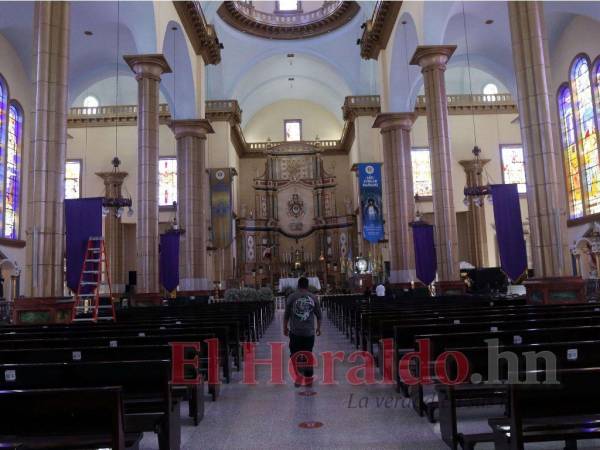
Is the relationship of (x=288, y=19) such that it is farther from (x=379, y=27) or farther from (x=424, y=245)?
(x=424, y=245)

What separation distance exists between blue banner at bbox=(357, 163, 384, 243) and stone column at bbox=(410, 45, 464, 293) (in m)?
8.44

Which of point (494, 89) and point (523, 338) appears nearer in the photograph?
point (523, 338)

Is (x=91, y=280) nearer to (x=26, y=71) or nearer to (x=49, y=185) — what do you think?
(x=49, y=185)

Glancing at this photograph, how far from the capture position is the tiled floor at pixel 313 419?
442cm

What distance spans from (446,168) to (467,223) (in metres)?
16.3

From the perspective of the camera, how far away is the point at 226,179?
25578mm

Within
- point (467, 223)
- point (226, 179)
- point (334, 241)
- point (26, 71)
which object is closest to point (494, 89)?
point (467, 223)

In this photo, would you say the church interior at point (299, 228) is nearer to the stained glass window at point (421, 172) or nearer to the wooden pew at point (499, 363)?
the wooden pew at point (499, 363)

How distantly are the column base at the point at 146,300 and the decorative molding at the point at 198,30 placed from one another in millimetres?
11067

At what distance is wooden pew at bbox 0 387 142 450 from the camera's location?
105 inches

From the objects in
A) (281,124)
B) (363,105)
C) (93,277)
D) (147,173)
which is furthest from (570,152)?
(281,124)

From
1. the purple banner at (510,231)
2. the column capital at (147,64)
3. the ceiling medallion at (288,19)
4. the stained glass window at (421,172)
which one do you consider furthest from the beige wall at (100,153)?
the purple banner at (510,231)

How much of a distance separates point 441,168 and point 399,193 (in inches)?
246

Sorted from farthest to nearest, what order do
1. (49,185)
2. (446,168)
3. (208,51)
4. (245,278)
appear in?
(245,278)
(208,51)
(446,168)
(49,185)
